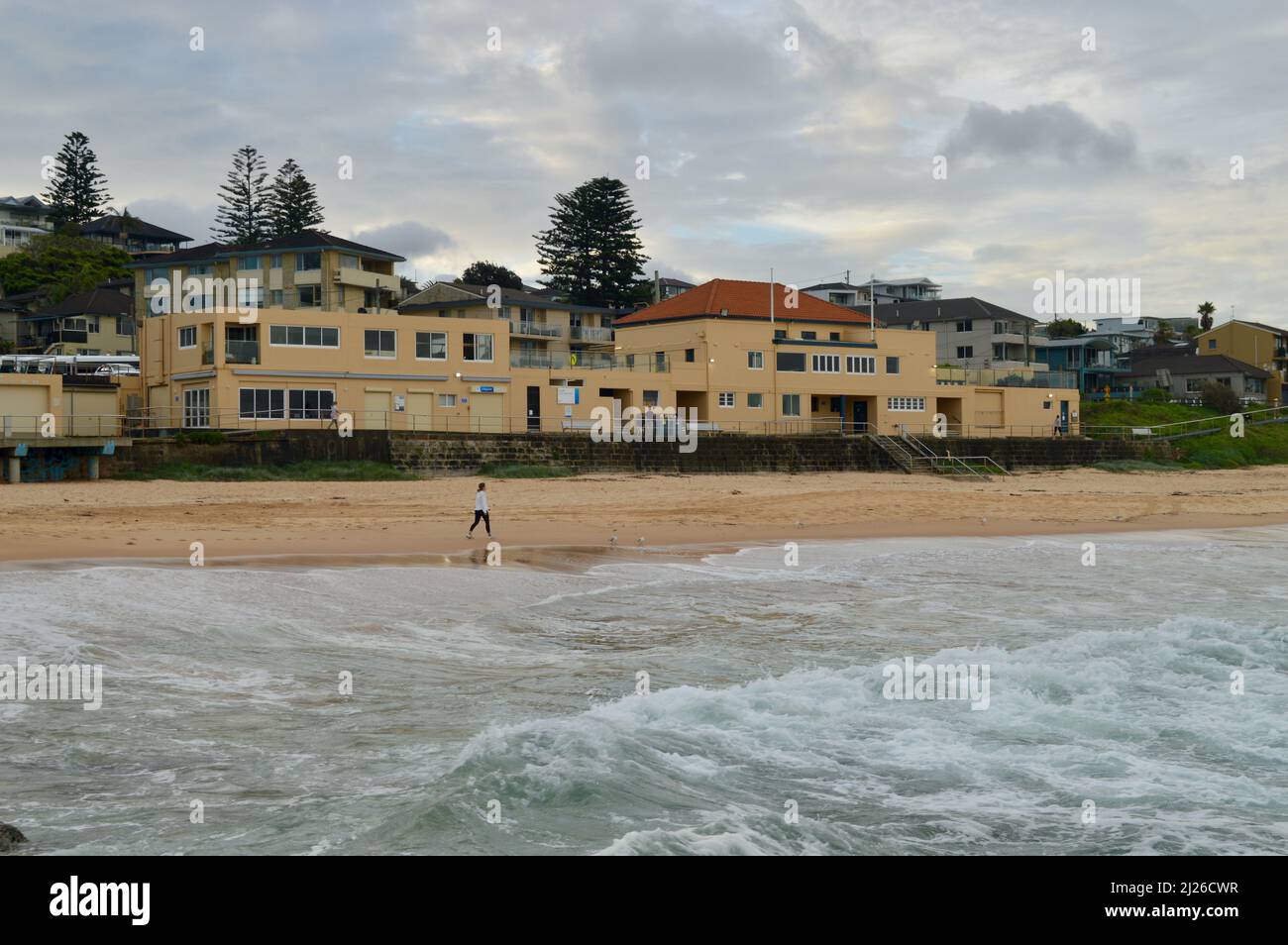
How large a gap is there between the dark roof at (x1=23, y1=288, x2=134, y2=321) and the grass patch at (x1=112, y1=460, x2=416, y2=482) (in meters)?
37.9

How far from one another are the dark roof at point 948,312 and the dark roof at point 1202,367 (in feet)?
38.0

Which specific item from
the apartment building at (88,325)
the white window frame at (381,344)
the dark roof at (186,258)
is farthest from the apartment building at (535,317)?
the white window frame at (381,344)

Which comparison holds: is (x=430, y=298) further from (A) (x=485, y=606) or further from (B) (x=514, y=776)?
(B) (x=514, y=776)

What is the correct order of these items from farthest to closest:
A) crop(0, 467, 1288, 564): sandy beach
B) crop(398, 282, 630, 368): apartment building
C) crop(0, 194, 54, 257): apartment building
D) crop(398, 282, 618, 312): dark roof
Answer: crop(0, 194, 54, 257): apartment building
crop(398, 282, 630, 368): apartment building
crop(398, 282, 618, 312): dark roof
crop(0, 467, 1288, 564): sandy beach

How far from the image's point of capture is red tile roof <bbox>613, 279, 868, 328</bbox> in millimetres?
59469

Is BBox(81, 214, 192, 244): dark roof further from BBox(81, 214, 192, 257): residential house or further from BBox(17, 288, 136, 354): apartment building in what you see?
BBox(17, 288, 136, 354): apartment building

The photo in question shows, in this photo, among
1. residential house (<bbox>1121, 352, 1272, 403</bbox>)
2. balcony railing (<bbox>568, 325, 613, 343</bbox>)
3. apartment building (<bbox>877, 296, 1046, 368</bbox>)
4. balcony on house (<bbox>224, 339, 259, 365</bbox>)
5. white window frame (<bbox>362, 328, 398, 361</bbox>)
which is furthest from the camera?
residential house (<bbox>1121, 352, 1272, 403</bbox>)

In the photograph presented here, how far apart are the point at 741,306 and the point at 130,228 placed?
6259 cm

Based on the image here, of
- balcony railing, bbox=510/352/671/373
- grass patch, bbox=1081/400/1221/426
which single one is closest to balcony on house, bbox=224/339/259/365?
balcony railing, bbox=510/352/671/373

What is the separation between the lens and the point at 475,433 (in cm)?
4391

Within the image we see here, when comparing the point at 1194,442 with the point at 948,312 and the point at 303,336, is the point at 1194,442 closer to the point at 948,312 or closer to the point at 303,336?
the point at 948,312

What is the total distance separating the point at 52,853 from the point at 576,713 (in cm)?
489

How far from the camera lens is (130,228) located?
99.6m
